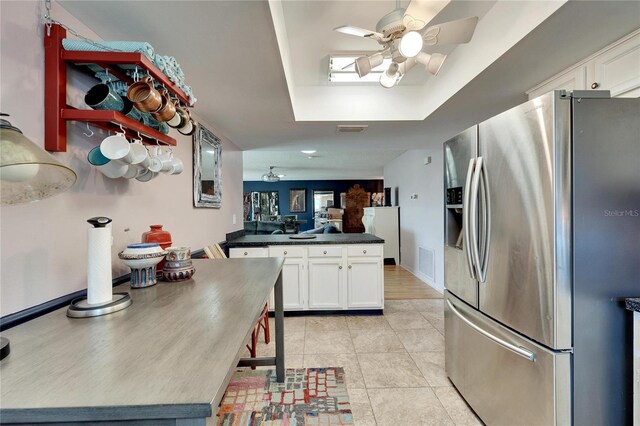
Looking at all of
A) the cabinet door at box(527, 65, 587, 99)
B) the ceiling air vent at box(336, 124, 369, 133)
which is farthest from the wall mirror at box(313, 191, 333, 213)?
the cabinet door at box(527, 65, 587, 99)

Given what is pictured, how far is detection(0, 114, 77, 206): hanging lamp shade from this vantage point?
0.62 metres

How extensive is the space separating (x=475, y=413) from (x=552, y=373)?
736 mm

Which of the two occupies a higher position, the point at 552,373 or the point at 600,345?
the point at 600,345

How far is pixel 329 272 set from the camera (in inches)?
128

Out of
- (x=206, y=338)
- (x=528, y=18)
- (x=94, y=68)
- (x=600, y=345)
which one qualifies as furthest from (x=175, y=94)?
(x=600, y=345)

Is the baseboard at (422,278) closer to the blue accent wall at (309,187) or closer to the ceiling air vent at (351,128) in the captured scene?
the ceiling air vent at (351,128)

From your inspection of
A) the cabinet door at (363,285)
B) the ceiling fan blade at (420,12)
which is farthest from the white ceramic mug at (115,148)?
the cabinet door at (363,285)

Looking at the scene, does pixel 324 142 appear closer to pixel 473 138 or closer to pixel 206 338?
pixel 473 138

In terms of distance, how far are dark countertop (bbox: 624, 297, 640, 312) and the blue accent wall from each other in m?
9.30

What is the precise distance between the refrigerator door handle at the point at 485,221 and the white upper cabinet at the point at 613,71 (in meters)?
0.72

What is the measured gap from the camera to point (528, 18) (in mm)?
1402

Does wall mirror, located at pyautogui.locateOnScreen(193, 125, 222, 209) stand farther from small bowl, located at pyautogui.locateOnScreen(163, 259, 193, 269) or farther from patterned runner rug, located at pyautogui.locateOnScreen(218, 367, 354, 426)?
patterned runner rug, located at pyautogui.locateOnScreen(218, 367, 354, 426)

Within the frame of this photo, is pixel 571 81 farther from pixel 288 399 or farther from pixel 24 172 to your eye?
pixel 288 399

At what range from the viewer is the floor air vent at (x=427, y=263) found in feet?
14.9
